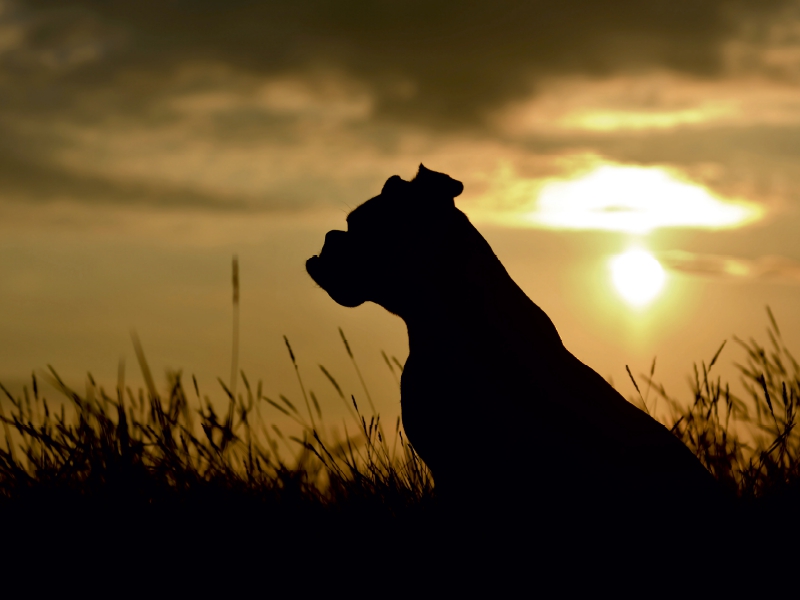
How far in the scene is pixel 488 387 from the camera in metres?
3.84

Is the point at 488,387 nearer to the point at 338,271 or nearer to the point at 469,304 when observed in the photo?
the point at 469,304

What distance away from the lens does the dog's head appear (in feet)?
14.4

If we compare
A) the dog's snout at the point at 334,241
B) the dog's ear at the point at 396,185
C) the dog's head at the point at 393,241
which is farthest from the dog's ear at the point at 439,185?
the dog's snout at the point at 334,241

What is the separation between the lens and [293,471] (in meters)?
3.65

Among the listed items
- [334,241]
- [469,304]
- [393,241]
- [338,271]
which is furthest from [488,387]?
[334,241]

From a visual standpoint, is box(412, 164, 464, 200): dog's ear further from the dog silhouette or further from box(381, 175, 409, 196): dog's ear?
box(381, 175, 409, 196): dog's ear

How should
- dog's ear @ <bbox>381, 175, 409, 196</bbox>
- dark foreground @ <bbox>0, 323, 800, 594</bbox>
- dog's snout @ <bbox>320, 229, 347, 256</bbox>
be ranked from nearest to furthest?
dark foreground @ <bbox>0, 323, 800, 594</bbox>, dog's ear @ <bbox>381, 175, 409, 196</bbox>, dog's snout @ <bbox>320, 229, 347, 256</bbox>

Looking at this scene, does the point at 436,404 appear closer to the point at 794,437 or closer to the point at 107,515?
the point at 107,515

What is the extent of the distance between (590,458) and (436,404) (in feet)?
2.55

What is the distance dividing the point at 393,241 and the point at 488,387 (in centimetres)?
108

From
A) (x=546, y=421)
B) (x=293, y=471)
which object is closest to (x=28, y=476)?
(x=293, y=471)

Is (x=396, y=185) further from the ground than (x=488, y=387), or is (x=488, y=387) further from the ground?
(x=396, y=185)

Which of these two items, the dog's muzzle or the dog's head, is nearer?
the dog's head

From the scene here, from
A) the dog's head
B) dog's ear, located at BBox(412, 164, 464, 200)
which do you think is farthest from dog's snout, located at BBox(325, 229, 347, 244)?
dog's ear, located at BBox(412, 164, 464, 200)
